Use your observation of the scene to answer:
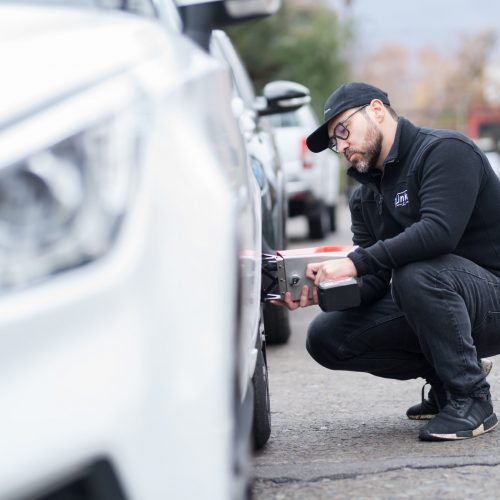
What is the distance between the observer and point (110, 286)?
1.57 metres

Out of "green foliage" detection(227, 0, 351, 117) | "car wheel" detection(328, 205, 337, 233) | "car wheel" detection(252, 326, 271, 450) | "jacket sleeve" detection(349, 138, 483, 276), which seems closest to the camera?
"car wheel" detection(252, 326, 271, 450)

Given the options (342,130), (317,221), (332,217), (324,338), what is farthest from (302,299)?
(332,217)

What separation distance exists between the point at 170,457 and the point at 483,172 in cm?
226

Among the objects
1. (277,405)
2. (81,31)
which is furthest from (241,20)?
(277,405)

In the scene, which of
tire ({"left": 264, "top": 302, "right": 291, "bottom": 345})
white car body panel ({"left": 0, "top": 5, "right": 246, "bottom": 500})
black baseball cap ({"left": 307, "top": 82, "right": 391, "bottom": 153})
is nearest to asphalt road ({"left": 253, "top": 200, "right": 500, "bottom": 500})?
tire ({"left": 264, "top": 302, "right": 291, "bottom": 345})

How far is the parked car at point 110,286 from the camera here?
156 cm

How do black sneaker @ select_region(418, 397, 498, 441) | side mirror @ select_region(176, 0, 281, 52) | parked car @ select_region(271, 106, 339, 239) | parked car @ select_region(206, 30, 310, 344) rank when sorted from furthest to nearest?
1. parked car @ select_region(271, 106, 339, 239)
2. parked car @ select_region(206, 30, 310, 344)
3. black sneaker @ select_region(418, 397, 498, 441)
4. side mirror @ select_region(176, 0, 281, 52)

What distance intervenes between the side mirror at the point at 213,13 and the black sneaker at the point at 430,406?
67.4 inches

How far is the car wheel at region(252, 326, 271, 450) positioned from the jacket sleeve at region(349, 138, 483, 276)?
0.45 m

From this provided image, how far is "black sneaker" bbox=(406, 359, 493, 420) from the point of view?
3891mm

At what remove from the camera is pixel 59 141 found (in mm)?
1631

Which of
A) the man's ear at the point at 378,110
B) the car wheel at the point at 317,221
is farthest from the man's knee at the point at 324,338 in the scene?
the car wheel at the point at 317,221

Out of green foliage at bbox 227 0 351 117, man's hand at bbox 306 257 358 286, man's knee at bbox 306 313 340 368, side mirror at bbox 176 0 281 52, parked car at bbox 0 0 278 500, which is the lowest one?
green foliage at bbox 227 0 351 117

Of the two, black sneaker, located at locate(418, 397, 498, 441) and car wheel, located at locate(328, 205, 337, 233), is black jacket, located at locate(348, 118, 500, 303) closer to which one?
black sneaker, located at locate(418, 397, 498, 441)
